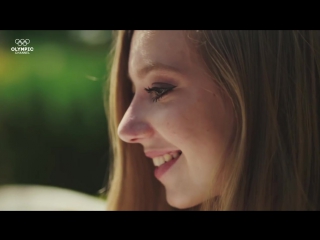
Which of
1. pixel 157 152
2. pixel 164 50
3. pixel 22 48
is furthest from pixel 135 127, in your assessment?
pixel 22 48

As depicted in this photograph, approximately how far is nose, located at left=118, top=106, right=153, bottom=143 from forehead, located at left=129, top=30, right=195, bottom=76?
13 centimetres

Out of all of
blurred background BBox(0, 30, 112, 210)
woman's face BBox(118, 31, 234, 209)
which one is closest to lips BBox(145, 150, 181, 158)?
woman's face BBox(118, 31, 234, 209)

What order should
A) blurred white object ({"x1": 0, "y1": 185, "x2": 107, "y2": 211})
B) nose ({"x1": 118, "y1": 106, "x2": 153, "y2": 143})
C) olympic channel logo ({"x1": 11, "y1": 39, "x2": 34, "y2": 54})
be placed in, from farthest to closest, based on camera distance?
blurred white object ({"x1": 0, "y1": 185, "x2": 107, "y2": 211})
olympic channel logo ({"x1": 11, "y1": 39, "x2": 34, "y2": 54})
nose ({"x1": 118, "y1": 106, "x2": 153, "y2": 143})

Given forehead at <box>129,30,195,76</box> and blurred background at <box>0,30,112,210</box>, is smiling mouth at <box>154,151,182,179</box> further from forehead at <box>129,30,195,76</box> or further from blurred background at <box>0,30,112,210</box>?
blurred background at <box>0,30,112,210</box>

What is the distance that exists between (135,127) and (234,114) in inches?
12.0

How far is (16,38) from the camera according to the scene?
1413 millimetres

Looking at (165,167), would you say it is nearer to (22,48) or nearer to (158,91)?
(158,91)

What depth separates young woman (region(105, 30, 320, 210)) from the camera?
1027 millimetres

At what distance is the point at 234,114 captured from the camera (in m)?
1.07
